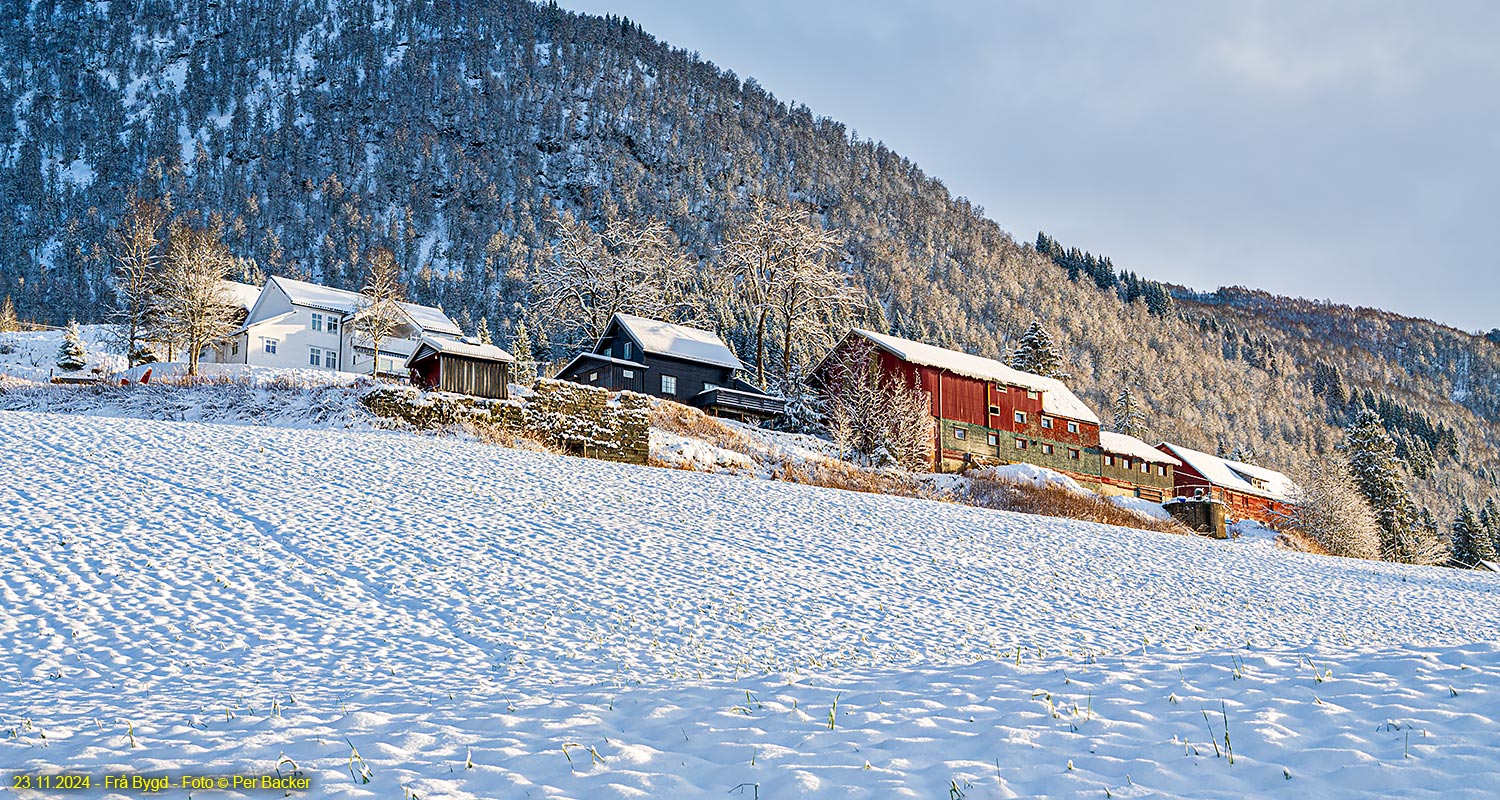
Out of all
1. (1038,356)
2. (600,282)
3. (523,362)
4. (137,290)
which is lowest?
(523,362)

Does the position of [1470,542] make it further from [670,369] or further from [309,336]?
[309,336]

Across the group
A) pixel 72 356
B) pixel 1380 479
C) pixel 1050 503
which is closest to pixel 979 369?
pixel 1050 503

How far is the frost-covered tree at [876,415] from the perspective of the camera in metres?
45.2

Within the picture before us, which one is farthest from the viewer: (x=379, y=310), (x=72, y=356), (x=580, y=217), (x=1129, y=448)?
(x=580, y=217)

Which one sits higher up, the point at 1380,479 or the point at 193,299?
the point at 193,299

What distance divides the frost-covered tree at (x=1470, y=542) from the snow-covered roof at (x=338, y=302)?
71.7 meters

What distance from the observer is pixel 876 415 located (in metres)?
47.9

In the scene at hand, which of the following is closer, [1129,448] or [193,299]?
[193,299]

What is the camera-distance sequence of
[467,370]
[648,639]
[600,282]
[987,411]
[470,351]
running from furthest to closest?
1. [600,282]
2. [987,411]
3. [470,351]
4. [467,370]
5. [648,639]

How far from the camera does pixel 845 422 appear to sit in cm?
4609

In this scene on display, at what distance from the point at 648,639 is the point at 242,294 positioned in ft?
224

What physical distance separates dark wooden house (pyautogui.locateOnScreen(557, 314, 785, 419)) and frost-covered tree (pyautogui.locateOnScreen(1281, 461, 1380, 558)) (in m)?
27.0

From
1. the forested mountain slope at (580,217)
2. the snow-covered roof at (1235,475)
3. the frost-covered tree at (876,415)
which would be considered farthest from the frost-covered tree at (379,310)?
the snow-covered roof at (1235,475)

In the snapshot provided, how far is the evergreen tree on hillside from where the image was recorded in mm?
74188
